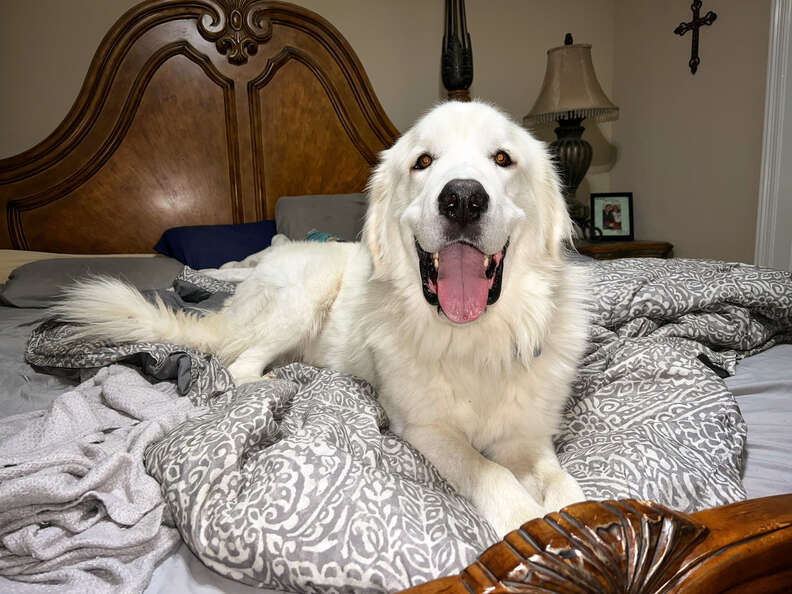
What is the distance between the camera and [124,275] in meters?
2.57

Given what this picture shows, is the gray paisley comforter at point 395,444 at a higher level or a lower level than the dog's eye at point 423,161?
lower

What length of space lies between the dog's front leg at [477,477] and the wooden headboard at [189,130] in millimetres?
2801

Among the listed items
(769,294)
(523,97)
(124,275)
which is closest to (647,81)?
(523,97)

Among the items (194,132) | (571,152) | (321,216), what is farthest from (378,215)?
(571,152)

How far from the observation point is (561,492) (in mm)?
967

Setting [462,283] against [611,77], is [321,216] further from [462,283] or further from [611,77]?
[611,77]

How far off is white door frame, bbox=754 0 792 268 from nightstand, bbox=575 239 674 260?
75 centimetres

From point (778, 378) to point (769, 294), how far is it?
1.25 ft

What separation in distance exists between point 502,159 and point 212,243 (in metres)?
2.08

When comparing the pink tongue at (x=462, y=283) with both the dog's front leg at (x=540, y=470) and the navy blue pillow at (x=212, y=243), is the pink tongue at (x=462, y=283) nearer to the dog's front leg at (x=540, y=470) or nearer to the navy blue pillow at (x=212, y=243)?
the dog's front leg at (x=540, y=470)

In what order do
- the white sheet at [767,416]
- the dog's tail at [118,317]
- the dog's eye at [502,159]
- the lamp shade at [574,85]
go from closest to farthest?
the white sheet at [767,416], the dog's eye at [502,159], the dog's tail at [118,317], the lamp shade at [574,85]

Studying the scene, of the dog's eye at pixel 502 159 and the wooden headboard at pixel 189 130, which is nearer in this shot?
the dog's eye at pixel 502 159

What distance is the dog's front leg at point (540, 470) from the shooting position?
37.8 inches

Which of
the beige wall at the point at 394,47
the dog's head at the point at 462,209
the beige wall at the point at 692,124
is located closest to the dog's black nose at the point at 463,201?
the dog's head at the point at 462,209
